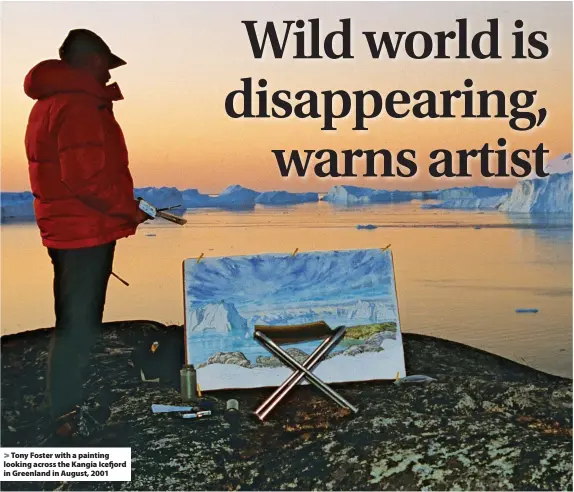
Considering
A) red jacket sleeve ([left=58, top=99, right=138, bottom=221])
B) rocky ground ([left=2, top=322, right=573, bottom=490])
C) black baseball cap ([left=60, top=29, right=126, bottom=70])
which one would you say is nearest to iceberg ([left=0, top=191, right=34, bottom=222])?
red jacket sleeve ([left=58, top=99, right=138, bottom=221])

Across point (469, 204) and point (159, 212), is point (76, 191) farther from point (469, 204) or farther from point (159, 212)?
point (469, 204)

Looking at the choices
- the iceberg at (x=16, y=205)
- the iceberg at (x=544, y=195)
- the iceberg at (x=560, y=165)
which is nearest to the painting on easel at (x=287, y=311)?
the iceberg at (x=544, y=195)

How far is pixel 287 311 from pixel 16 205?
152 centimetres

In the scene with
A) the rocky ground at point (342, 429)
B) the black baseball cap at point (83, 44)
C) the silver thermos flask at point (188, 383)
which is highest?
the black baseball cap at point (83, 44)

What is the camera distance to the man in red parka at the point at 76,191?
4.58 m

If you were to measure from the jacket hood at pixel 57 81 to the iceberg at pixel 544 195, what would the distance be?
2240mm

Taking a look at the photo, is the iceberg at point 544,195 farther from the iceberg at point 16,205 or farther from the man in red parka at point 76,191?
the iceberg at point 16,205

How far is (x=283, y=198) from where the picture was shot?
4.94 metres

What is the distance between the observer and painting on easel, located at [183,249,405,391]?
4785 millimetres

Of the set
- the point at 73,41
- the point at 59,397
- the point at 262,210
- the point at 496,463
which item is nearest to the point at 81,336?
the point at 59,397

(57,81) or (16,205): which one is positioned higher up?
(57,81)

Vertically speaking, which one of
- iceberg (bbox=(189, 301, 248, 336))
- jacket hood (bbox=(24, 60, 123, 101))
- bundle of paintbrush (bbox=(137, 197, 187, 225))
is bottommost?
iceberg (bbox=(189, 301, 248, 336))

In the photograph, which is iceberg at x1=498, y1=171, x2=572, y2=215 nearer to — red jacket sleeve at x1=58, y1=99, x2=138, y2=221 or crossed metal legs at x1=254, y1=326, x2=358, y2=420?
crossed metal legs at x1=254, y1=326, x2=358, y2=420

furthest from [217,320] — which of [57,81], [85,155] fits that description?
[57,81]
